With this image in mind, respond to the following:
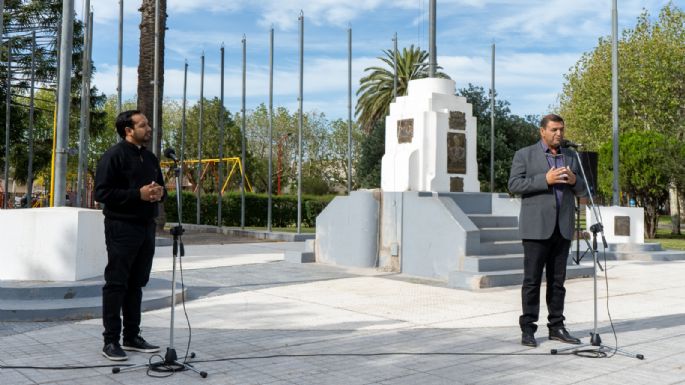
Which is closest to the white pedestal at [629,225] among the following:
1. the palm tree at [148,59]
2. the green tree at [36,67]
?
the palm tree at [148,59]

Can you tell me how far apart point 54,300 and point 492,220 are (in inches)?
300

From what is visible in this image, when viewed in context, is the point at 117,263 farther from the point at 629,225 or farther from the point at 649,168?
the point at 649,168

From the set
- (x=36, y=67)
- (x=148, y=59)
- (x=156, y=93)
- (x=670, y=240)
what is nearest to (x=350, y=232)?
(x=156, y=93)

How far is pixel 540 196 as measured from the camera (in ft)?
19.9

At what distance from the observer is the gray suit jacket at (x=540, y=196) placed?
19.7ft

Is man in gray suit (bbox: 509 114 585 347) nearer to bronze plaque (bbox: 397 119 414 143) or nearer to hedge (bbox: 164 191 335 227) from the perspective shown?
bronze plaque (bbox: 397 119 414 143)

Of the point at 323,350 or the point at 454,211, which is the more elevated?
the point at 454,211

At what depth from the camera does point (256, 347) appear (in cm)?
591

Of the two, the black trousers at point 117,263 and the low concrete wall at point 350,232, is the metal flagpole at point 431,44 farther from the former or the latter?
the black trousers at point 117,263

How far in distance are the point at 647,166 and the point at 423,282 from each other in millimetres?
18335

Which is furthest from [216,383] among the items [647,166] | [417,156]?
[647,166]

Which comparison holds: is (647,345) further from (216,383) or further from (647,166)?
(647,166)

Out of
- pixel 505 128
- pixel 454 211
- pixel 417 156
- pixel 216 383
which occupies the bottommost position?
pixel 216 383

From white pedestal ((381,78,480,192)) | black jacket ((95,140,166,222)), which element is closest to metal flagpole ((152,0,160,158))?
white pedestal ((381,78,480,192))
